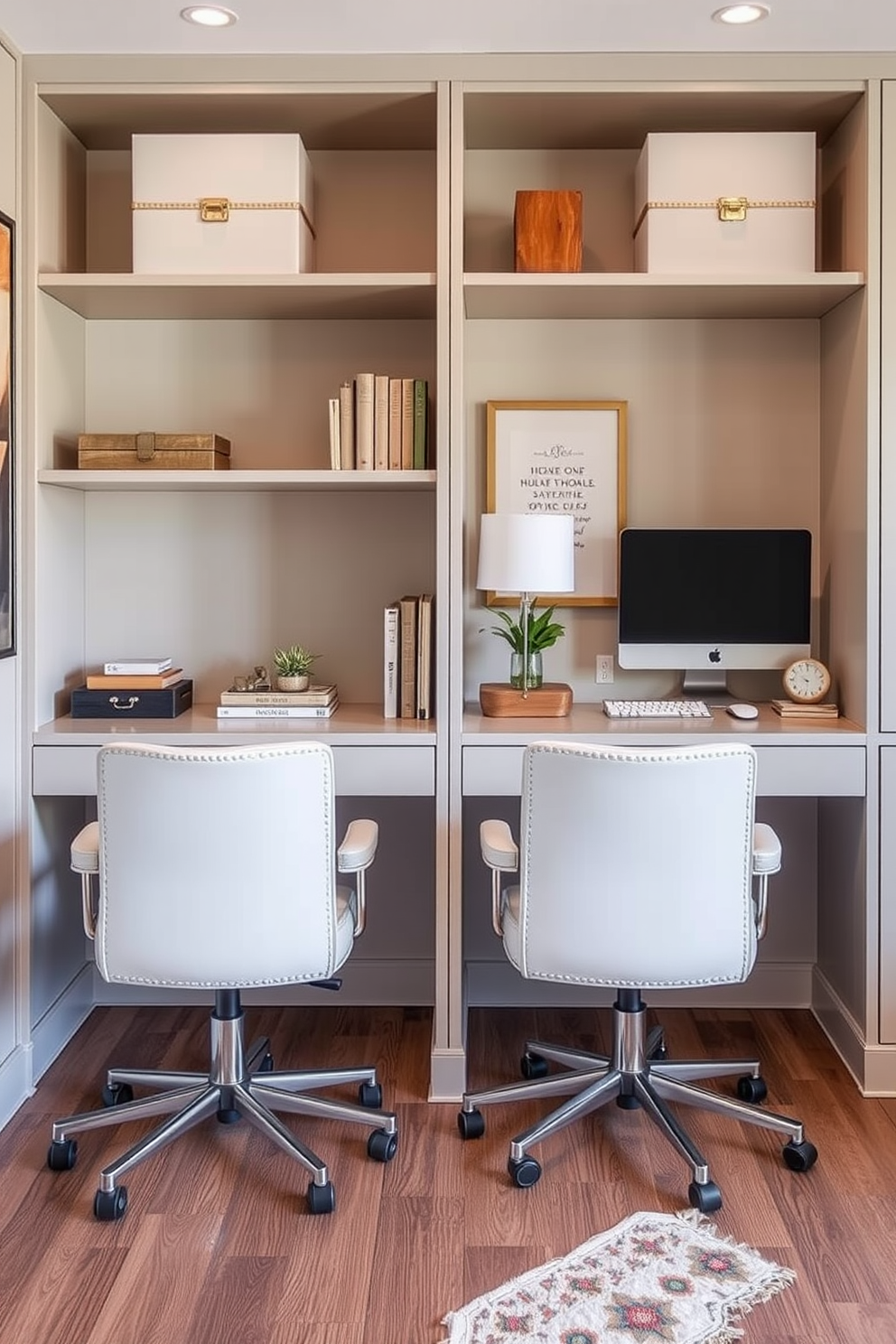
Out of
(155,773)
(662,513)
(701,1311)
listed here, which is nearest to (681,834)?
(701,1311)

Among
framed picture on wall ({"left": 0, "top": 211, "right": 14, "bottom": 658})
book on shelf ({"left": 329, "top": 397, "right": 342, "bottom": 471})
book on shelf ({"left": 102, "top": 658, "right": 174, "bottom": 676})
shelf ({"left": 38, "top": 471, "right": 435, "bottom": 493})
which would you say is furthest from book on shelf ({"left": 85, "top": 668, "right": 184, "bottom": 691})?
book on shelf ({"left": 329, "top": 397, "right": 342, "bottom": 471})

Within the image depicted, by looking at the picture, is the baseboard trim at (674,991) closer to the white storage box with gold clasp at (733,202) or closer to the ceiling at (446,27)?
the white storage box with gold clasp at (733,202)

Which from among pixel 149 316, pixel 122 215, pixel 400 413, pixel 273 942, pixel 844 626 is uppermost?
pixel 122 215

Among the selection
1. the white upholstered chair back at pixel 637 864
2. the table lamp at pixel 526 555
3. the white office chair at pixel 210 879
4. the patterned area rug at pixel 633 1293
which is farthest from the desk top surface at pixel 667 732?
the patterned area rug at pixel 633 1293

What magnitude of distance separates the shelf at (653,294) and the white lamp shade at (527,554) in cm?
56

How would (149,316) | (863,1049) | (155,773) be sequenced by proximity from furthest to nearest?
(149,316) < (863,1049) < (155,773)

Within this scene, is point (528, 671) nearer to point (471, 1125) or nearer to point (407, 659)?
point (407, 659)

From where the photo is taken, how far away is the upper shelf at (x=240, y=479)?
277 cm

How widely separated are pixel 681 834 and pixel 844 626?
99 cm

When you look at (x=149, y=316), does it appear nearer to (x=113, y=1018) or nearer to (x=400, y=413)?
(x=400, y=413)

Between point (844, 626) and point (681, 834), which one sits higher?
point (844, 626)

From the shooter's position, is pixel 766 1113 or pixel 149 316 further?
pixel 149 316

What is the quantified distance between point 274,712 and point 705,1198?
58.6 inches

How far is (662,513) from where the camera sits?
10.5ft
